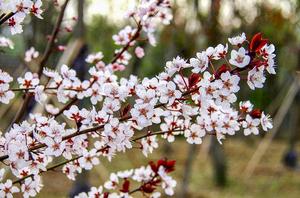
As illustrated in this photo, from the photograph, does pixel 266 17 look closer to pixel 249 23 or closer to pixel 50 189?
pixel 249 23

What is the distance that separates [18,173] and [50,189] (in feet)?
17.8

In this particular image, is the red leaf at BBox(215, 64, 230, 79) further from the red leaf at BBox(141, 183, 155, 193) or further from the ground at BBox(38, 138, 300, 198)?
the ground at BBox(38, 138, 300, 198)

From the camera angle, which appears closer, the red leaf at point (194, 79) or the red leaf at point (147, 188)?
the red leaf at point (194, 79)

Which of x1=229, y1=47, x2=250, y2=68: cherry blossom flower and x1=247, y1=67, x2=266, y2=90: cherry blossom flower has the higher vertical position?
x1=229, y1=47, x2=250, y2=68: cherry blossom flower

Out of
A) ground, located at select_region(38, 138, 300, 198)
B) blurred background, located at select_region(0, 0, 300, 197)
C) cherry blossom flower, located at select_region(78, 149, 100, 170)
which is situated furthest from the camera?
ground, located at select_region(38, 138, 300, 198)

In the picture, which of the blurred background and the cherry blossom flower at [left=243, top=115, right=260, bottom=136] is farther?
the blurred background

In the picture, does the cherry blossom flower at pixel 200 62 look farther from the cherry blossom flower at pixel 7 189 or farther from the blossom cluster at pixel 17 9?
the cherry blossom flower at pixel 7 189

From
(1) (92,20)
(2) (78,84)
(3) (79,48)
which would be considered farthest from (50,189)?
(1) (92,20)

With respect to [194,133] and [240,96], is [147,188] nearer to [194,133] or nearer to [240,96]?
[194,133]

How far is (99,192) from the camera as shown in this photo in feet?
A: 5.80

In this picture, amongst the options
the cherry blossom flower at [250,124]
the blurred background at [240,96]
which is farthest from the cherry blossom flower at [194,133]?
the blurred background at [240,96]

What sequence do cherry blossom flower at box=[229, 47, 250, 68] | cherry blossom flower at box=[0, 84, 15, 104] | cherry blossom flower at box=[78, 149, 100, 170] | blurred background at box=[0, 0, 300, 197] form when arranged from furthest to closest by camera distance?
blurred background at box=[0, 0, 300, 197]
cherry blossom flower at box=[78, 149, 100, 170]
cherry blossom flower at box=[0, 84, 15, 104]
cherry blossom flower at box=[229, 47, 250, 68]

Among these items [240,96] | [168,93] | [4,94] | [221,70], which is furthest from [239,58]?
[240,96]

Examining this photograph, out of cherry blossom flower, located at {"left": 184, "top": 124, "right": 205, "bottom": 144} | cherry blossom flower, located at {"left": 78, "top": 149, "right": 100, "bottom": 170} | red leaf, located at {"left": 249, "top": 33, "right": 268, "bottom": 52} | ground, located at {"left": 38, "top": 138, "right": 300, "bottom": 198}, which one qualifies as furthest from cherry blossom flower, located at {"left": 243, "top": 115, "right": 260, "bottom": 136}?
ground, located at {"left": 38, "top": 138, "right": 300, "bottom": 198}
